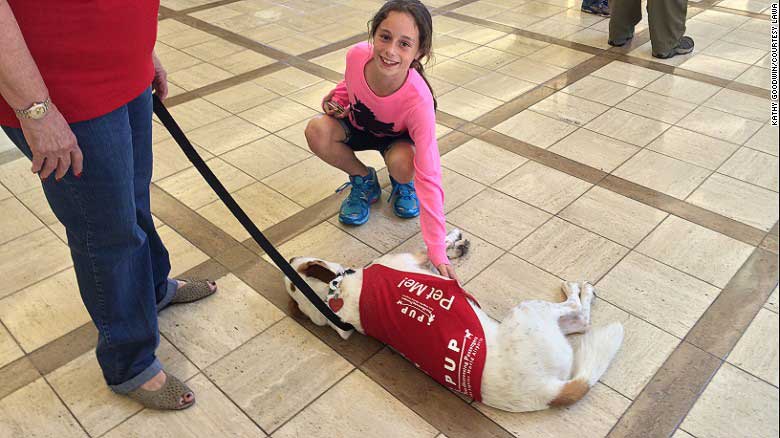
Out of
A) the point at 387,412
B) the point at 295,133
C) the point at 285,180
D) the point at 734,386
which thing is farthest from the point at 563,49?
the point at 387,412

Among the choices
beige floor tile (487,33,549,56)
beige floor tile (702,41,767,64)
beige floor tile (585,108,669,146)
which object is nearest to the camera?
beige floor tile (585,108,669,146)

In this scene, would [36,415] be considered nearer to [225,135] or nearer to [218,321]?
[218,321]

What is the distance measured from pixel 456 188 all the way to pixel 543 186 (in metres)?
0.40

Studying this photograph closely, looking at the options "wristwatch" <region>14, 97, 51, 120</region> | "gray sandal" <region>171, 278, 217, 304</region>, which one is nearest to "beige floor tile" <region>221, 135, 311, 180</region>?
"gray sandal" <region>171, 278, 217, 304</region>

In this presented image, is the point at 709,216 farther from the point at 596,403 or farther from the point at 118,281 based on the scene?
the point at 118,281

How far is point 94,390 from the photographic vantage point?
2.03 m

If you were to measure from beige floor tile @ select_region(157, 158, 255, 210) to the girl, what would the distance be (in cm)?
55

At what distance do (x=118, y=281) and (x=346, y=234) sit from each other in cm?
115

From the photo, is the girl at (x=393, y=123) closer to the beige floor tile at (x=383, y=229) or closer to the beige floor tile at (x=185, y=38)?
the beige floor tile at (x=383, y=229)

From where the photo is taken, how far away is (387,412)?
6.38ft

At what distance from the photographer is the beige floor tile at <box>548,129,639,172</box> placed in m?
3.20

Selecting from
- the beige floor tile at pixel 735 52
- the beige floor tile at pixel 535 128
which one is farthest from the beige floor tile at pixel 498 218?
the beige floor tile at pixel 735 52

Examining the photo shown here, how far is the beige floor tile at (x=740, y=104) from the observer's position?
142 inches

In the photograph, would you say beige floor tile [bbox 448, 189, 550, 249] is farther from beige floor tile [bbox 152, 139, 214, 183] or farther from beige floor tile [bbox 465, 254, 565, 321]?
beige floor tile [bbox 152, 139, 214, 183]
